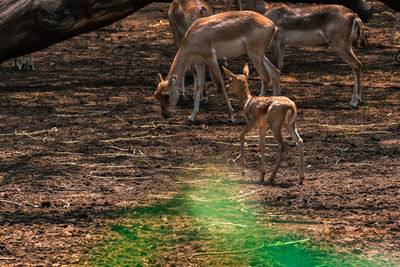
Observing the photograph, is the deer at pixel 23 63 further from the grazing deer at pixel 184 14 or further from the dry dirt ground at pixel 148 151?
the grazing deer at pixel 184 14

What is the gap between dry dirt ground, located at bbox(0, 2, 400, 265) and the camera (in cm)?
486

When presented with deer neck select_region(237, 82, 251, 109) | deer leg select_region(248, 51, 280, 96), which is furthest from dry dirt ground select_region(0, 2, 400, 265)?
deer neck select_region(237, 82, 251, 109)

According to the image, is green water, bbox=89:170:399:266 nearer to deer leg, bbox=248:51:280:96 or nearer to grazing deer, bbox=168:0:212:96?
deer leg, bbox=248:51:280:96

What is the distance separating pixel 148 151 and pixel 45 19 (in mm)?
1827

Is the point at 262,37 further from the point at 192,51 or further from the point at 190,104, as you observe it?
the point at 190,104

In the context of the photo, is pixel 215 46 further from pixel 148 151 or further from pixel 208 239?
pixel 208 239

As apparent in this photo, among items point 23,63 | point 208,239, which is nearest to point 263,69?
point 208,239

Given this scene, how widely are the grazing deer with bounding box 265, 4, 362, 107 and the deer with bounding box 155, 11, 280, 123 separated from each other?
54.0 inches

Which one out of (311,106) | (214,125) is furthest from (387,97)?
(214,125)

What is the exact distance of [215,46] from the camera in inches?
334

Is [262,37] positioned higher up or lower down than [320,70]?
higher up

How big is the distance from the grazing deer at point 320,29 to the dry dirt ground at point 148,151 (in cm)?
61

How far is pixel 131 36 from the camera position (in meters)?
15.8

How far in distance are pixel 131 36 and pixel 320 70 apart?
18.9 feet
